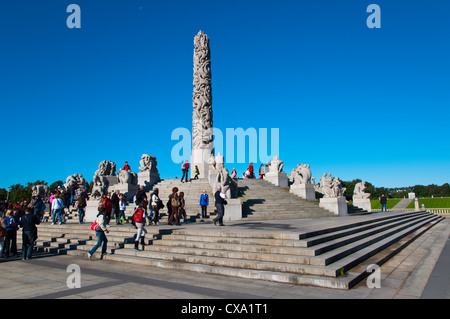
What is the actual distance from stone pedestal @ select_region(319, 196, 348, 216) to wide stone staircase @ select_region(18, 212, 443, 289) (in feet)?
23.3

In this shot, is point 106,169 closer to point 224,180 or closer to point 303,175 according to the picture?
point 224,180

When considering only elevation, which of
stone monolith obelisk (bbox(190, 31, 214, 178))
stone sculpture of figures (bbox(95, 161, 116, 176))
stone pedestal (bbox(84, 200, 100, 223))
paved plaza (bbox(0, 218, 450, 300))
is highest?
stone monolith obelisk (bbox(190, 31, 214, 178))

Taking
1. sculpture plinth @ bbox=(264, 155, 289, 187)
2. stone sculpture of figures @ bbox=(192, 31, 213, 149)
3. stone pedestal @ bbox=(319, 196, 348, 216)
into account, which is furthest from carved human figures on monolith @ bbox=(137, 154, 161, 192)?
stone pedestal @ bbox=(319, 196, 348, 216)

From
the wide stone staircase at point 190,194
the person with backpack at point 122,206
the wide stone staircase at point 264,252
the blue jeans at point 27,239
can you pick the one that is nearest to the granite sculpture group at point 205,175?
the wide stone staircase at point 190,194

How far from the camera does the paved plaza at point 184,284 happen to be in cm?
555

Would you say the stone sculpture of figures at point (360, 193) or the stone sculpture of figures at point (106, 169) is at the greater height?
the stone sculpture of figures at point (106, 169)

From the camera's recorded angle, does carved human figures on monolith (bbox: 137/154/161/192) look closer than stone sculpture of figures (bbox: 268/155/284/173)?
Yes

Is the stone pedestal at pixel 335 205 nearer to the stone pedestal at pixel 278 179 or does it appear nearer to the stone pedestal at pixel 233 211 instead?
the stone pedestal at pixel 278 179

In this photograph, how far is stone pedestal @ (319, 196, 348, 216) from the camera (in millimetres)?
19172

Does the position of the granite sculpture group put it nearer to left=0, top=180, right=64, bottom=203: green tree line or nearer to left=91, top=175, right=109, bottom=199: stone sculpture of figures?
left=91, top=175, right=109, bottom=199: stone sculpture of figures
